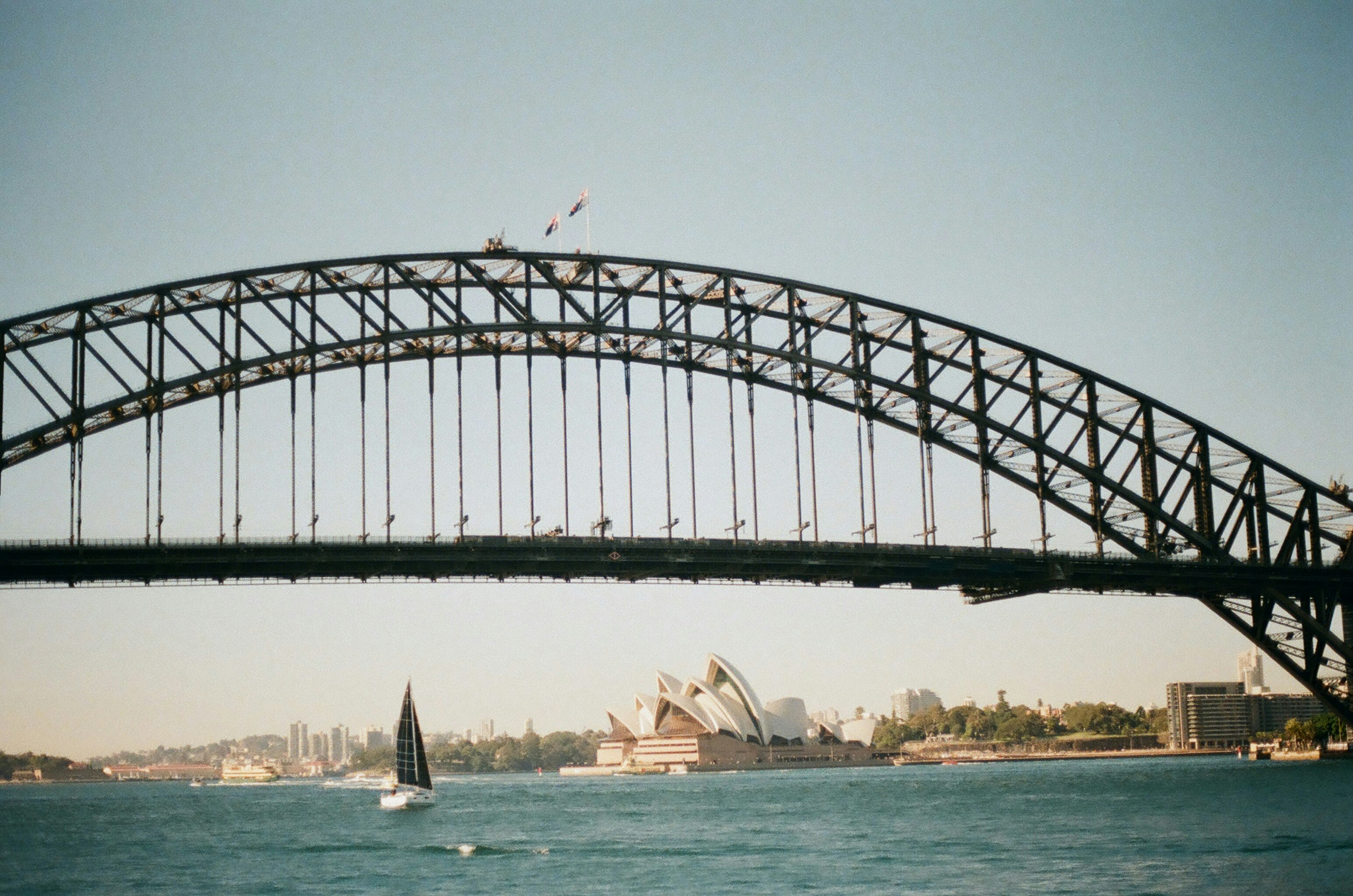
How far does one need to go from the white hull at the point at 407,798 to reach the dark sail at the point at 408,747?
77 centimetres

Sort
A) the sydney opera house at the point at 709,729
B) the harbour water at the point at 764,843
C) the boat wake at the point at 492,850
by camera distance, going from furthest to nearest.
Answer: the sydney opera house at the point at 709,729 < the boat wake at the point at 492,850 < the harbour water at the point at 764,843

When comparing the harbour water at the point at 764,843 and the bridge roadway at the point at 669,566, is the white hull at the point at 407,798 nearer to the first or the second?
the harbour water at the point at 764,843

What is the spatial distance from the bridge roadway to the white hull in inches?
1100

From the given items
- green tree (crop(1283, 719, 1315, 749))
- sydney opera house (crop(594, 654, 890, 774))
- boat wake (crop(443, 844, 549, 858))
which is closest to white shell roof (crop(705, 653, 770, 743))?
sydney opera house (crop(594, 654, 890, 774))

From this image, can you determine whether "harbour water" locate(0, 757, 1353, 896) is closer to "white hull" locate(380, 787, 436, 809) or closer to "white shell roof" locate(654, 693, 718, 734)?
"white hull" locate(380, 787, 436, 809)

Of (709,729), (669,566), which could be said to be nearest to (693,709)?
(709,729)

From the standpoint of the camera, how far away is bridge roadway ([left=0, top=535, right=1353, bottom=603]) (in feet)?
210

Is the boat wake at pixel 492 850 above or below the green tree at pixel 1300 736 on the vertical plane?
above

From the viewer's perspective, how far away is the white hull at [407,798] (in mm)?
91875

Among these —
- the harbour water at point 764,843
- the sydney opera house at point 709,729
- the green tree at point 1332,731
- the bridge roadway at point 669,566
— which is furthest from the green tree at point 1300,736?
the sydney opera house at point 709,729

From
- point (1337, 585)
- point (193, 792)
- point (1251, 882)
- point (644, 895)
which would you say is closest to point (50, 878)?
point (644, 895)

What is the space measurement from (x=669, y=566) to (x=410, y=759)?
3283cm

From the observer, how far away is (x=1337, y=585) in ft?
282

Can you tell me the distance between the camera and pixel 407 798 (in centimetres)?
9325
